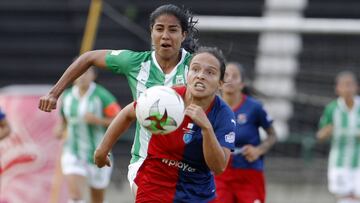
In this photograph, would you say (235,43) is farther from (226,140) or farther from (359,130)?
(226,140)

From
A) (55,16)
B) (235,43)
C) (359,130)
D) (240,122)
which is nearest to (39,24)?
(55,16)

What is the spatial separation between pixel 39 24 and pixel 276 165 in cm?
462

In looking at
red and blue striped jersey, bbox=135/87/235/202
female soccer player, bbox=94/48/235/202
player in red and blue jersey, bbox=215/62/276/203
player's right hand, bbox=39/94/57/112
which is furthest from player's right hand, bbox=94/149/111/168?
player in red and blue jersey, bbox=215/62/276/203

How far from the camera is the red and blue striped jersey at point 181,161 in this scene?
688 centimetres

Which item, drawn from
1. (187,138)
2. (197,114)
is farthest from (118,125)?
(197,114)

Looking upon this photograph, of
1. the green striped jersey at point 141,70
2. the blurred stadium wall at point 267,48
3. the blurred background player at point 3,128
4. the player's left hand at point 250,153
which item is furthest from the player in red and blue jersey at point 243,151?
the green striped jersey at point 141,70

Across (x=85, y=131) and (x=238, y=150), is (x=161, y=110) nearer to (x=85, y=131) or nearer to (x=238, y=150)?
(x=238, y=150)

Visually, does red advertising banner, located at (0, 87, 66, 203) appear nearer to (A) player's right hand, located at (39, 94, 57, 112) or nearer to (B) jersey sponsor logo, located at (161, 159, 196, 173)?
(A) player's right hand, located at (39, 94, 57, 112)

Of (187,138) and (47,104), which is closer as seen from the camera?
(187,138)

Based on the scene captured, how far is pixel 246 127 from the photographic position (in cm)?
1016

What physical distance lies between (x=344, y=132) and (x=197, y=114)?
7.48m

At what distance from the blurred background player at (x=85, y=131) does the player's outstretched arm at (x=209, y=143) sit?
614 cm

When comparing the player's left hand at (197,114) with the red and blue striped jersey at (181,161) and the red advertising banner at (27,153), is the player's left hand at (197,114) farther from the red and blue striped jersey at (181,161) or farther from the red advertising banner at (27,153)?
the red advertising banner at (27,153)

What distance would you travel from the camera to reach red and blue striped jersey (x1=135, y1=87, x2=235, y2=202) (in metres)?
6.88
